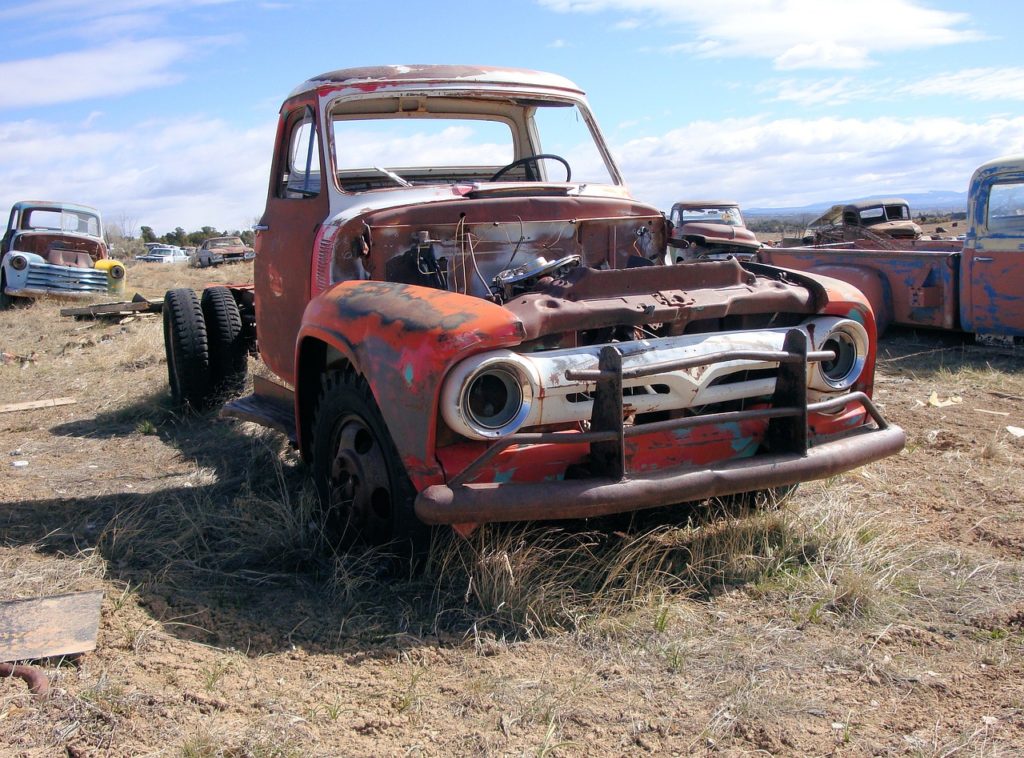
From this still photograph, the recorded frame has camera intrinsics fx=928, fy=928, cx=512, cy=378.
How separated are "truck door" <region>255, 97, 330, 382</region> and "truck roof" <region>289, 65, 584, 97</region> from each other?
161 millimetres

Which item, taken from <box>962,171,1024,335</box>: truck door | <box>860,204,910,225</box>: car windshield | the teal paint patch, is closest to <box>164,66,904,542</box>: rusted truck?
the teal paint patch

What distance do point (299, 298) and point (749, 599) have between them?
2.58m

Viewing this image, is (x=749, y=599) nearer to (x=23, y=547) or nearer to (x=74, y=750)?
(x=74, y=750)

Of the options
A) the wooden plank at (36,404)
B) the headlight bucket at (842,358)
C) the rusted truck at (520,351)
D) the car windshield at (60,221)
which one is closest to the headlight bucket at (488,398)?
the rusted truck at (520,351)

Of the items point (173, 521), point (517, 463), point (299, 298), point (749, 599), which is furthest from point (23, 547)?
point (749, 599)

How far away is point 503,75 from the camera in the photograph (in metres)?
4.73

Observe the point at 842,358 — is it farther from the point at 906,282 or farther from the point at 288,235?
the point at 906,282

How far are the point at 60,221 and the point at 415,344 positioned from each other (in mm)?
16068

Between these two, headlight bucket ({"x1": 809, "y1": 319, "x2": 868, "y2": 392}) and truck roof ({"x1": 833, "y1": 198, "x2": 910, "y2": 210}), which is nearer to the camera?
headlight bucket ({"x1": 809, "y1": 319, "x2": 868, "y2": 392})

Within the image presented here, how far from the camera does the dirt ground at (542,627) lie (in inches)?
94.2

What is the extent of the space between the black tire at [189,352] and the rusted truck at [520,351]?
158 cm

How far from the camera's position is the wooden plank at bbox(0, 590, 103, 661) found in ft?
8.86

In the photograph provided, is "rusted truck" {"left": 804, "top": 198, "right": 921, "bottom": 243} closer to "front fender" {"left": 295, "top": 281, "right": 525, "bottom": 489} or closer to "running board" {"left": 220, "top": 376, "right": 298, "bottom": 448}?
"running board" {"left": 220, "top": 376, "right": 298, "bottom": 448}

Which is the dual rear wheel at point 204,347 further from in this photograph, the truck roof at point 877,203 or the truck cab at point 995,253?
the truck roof at point 877,203
